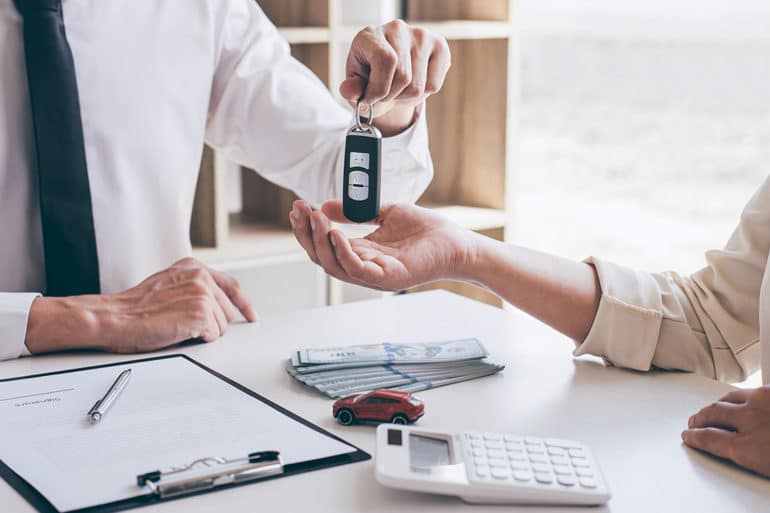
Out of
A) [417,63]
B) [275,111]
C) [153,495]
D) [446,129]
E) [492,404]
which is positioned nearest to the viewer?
[153,495]

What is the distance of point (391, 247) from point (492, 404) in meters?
0.28

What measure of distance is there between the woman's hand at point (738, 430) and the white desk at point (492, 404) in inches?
0.5

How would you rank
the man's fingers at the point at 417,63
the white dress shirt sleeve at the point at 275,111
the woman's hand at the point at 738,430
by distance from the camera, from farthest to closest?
the white dress shirt sleeve at the point at 275,111, the man's fingers at the point at 417,63, the woman's hand at the point at 738,430

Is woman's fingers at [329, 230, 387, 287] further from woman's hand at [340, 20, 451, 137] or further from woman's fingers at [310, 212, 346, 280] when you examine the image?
woman's hand at [340, 20, 451, 137]

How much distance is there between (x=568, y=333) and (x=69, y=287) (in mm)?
765

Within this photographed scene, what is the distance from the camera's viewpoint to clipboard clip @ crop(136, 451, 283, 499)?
0.82m

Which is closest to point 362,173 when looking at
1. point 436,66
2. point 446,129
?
point 436,66

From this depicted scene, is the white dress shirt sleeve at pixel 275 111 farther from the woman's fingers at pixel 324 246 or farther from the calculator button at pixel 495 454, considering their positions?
the calculator button at pixel 495 454

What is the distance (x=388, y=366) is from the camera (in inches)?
45.9

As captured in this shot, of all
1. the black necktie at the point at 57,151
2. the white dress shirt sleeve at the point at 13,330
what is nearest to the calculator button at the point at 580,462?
the white dress shirt sleeve at the point at 13,330

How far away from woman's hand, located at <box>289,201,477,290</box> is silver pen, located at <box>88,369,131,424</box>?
0.27 m

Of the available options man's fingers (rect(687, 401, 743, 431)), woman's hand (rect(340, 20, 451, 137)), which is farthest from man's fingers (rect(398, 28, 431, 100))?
man's fingers (rect(687, 401, 743, 431))

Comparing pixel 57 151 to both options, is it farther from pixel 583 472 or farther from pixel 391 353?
pixel 583 472

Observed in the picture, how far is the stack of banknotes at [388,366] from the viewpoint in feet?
3.64
